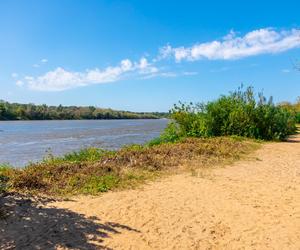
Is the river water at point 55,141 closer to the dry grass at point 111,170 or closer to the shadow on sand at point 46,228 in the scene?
the dry grass at point 111,170

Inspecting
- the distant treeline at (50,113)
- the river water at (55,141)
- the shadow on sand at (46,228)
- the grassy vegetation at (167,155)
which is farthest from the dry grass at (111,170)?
the distant treeline at (50,113)

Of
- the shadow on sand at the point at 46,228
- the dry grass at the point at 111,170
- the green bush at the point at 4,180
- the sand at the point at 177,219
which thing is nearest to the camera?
the shadow on sand at the point at 46,228

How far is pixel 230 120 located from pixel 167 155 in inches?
338

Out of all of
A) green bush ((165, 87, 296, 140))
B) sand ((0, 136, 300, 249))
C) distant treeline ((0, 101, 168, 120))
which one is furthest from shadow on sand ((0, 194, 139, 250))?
distant treeline ((0, 101, 168, 120))

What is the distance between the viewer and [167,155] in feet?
40.8

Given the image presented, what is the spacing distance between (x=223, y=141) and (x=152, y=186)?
7854 millimetres

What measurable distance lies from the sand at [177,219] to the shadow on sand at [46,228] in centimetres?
2

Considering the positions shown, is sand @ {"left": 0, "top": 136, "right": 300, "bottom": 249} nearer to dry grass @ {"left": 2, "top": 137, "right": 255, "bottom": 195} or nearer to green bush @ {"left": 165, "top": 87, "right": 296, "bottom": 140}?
dry grass @ {"left": 2, "top": 137, "right": 255, "bottom": 195}

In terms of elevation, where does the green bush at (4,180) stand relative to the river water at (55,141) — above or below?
above

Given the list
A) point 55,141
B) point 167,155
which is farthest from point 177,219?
point 55,141

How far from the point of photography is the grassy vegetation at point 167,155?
28.9 ft

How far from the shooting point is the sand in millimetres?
6008

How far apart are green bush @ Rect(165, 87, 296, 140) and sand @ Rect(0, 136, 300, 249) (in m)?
10.4

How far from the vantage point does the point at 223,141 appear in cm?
1630
